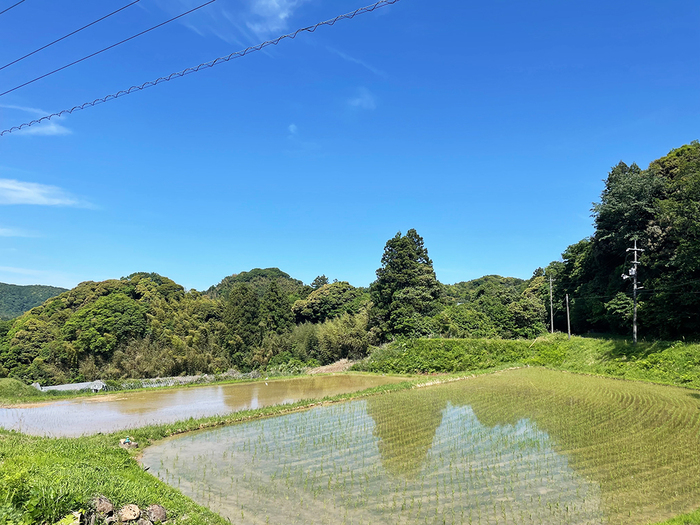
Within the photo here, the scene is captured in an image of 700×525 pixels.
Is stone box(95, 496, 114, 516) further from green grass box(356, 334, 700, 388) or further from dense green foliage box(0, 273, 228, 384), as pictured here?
dense green foliage box(0, 273, 228, 384)

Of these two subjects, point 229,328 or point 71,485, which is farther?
point 229,328

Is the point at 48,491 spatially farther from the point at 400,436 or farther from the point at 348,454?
the point at 400,436

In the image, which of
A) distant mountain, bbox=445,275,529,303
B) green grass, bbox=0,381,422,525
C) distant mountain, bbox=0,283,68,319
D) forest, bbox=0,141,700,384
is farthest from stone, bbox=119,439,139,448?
distant mountain, bbox=0,283,68,319

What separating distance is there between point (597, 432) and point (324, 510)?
7269 mm

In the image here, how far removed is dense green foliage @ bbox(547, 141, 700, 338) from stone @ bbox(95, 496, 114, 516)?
20807 mm

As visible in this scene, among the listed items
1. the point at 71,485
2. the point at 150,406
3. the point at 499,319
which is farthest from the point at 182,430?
the point at 499,319

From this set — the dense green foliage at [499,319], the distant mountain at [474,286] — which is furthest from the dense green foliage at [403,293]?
the distant mountain at [474,286]

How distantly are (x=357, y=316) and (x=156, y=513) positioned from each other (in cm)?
3027

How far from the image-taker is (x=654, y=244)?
20109 mm

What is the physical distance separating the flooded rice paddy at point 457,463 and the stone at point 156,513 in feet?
3.32

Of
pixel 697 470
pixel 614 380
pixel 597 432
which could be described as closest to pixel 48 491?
pixel 697 470

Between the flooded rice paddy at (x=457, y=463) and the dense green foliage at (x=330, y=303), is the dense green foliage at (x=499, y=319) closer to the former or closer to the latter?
the dense green foliage at (x=330, y=303)

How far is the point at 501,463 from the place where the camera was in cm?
761

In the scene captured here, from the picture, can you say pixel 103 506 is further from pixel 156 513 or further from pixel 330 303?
pixel 330 303
